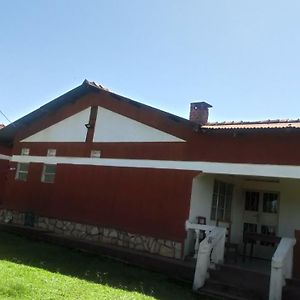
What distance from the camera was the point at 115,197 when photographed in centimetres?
1425

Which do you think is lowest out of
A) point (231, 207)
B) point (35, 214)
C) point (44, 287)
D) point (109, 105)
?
point (44, 287)

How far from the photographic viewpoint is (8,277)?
342 inches

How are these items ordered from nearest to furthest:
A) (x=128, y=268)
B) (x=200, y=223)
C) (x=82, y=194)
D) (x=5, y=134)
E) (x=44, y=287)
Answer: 1. (x=44, y=287)
2. (x=128, y=268)
3. (x=200, y=223)
4. (x=82, y=194)
5. (x=5, y=134)

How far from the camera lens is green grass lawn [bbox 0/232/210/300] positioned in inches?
322

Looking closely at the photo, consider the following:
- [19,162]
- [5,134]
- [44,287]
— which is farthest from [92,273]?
[5,134]

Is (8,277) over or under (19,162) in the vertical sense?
under

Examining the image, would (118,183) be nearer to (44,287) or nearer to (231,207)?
(231,207)

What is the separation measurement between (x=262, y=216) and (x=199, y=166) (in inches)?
131

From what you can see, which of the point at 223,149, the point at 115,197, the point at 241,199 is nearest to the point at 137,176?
the point at 115,197

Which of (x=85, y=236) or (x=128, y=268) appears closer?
(x=128, y=268)

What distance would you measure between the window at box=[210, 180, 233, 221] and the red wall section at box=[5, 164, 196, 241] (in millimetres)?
1467

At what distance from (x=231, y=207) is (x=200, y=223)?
2354mm

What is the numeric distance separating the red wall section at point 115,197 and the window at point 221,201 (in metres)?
1.47

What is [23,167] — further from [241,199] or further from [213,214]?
[241,199]
